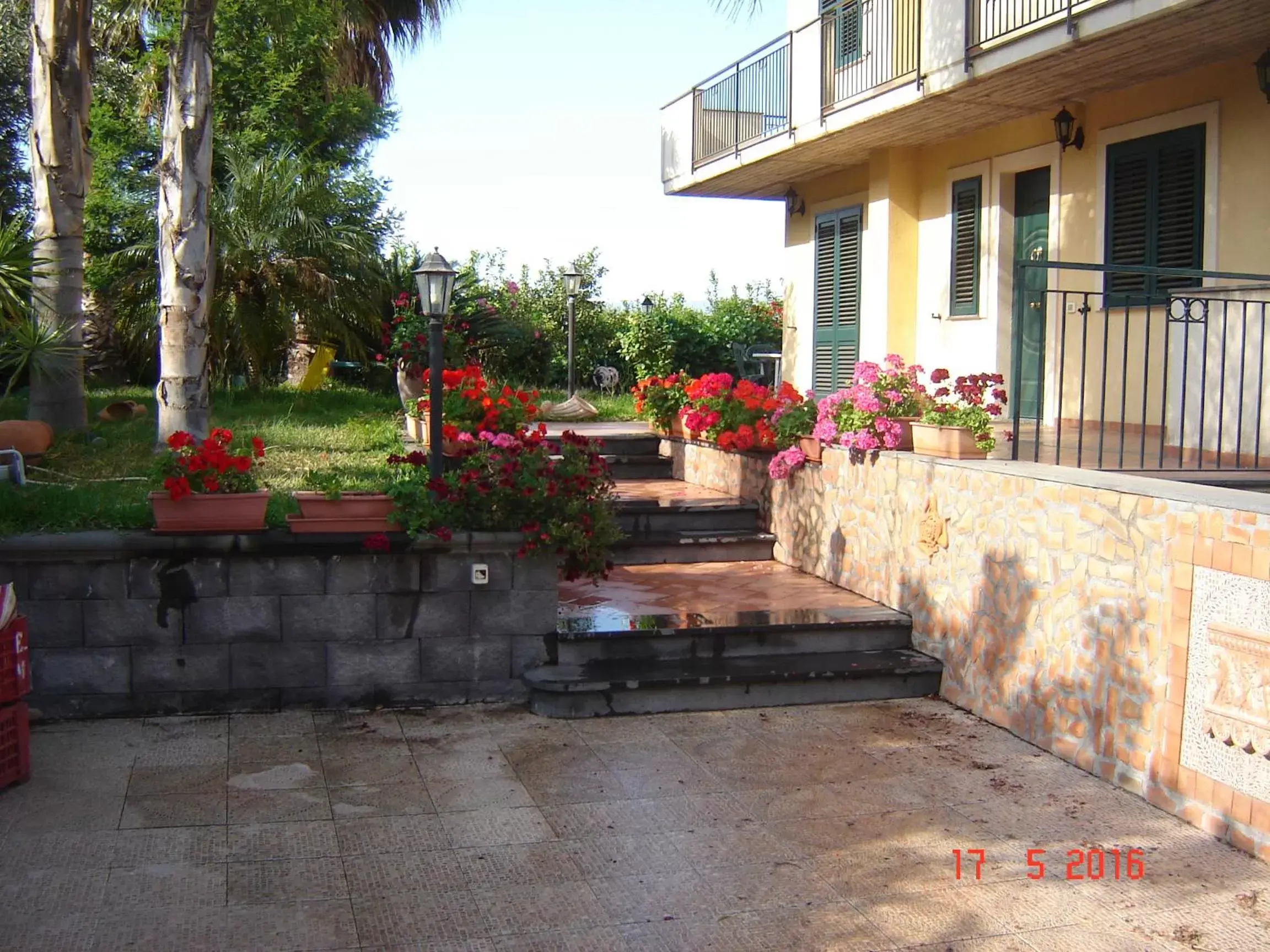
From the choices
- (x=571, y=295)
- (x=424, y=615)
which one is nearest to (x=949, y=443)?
(x=424, y=615)

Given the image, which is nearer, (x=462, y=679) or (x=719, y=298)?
(x=462, y=679)

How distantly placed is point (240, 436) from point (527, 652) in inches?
182

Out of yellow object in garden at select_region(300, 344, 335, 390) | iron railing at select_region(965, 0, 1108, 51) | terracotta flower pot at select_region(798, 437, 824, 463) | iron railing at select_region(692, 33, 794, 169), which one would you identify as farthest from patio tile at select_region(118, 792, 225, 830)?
yellow object in garden at select_region(300, 344, 335, 390)

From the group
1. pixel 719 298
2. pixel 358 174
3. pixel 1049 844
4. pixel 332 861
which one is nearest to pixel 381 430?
pixel 332 861

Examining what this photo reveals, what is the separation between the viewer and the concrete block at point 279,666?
5.59 metres

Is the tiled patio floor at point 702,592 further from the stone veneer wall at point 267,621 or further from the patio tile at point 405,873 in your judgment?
the patio tile at point 405,873

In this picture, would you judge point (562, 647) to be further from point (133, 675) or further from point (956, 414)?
point (956, 414)

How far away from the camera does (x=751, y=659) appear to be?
5.95 m

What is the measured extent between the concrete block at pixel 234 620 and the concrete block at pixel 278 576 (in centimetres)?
5

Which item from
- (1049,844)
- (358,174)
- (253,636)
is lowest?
(1049,844)

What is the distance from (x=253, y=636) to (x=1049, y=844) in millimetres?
3694

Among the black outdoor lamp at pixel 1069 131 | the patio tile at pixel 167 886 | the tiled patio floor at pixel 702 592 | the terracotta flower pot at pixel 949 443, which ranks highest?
the black outdoor lamp at pixel 1069 131

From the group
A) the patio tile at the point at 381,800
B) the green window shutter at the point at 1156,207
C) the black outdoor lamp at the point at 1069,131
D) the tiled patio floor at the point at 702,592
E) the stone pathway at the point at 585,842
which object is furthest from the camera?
the black outdoor lamp at the point at 1069,131
